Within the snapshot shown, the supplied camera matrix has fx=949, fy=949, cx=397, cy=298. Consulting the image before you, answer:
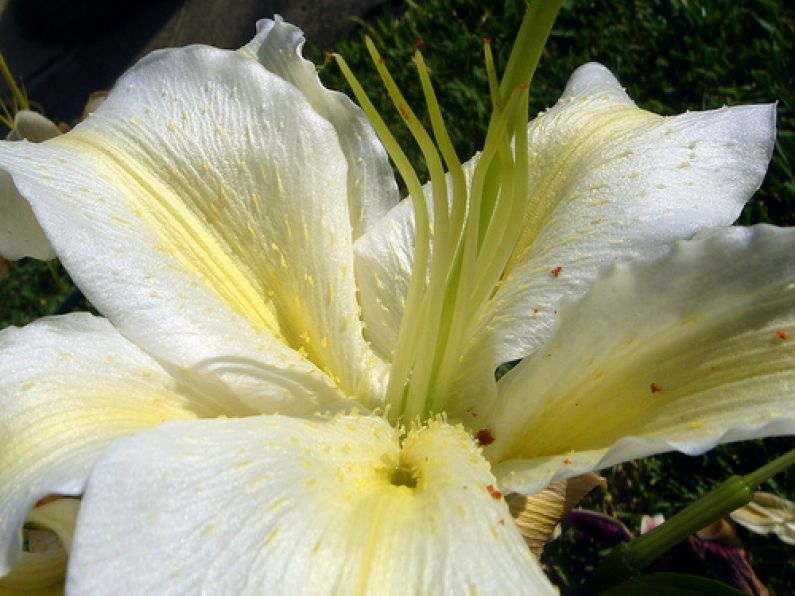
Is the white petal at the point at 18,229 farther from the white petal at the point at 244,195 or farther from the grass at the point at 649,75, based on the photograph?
the grass at the point at 649,75

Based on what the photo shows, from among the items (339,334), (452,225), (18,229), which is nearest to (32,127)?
(18,229)

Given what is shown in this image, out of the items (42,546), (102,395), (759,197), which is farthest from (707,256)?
(759,197)

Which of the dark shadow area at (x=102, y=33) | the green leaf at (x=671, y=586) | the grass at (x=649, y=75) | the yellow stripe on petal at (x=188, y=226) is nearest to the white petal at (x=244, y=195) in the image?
the yellow stripe on petal at (x=188, y=226)

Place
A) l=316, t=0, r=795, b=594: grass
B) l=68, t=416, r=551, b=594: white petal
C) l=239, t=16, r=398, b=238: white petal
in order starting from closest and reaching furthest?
l=68, t=416, r=551, b=594: white petal, l=239, t=16, r=398, b=238: white petal, l=316, t=0, r=795, b=594: grass

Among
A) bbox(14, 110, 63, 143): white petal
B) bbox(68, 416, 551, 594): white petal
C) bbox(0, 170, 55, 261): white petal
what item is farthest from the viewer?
bbox(14, 110, 63, 143): white petal

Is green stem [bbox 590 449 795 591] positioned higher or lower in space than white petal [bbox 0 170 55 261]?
A: lower

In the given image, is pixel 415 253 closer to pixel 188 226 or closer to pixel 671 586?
pixel 188 226

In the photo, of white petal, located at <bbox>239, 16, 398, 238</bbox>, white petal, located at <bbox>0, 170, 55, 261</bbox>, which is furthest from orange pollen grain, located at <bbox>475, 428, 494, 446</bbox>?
white petal, located at <bbox>0, 170, 55, 261</bbox>

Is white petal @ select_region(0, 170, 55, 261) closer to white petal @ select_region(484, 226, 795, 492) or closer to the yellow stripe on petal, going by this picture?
the yellow stripe on petal
